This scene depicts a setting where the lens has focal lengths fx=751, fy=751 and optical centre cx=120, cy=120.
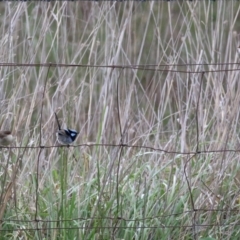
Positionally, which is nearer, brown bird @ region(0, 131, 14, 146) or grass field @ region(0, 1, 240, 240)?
brown bird @ region(0, 131, 14, 146)

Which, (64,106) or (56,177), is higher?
(64,106)

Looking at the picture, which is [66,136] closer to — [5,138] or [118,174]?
[5,138]

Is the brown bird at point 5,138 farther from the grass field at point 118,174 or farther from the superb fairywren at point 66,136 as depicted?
the superb fairywren at point 66,136

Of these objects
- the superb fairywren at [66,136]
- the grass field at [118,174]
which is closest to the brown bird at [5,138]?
the grass field at [118,174]

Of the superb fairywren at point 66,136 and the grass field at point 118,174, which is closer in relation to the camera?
the superb fairywren at point 66,136

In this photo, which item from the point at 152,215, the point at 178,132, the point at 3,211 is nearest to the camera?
the point at 3,211

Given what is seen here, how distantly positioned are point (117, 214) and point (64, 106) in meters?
0.87

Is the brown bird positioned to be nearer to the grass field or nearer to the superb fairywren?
the grass field

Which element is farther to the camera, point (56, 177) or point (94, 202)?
point (56, 177)

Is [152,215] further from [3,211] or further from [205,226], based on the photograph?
[3,211]

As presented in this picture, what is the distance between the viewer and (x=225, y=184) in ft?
13.0

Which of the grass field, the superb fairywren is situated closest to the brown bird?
the grass field

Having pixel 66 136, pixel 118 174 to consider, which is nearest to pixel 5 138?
pixel 66 136

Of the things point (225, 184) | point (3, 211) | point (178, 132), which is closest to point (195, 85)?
point (178, 132)
